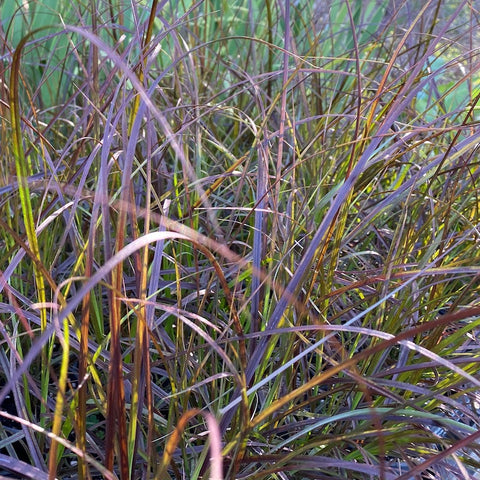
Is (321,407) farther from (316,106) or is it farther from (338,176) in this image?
(316,106)

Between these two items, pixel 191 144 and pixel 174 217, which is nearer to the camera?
pixel 174 217

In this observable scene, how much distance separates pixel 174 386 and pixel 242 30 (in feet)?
4.65

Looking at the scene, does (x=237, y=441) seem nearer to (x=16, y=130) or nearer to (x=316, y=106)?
(x=16, y=130)

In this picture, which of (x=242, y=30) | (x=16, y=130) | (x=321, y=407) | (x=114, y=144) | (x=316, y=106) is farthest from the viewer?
(x=242, y=30)

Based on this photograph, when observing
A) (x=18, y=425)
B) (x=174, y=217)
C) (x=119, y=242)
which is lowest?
(x=18, y=425)

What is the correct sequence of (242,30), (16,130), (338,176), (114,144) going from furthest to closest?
(242,30) < (114,144) < (338,176) < (16,130)

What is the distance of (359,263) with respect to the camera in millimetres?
930

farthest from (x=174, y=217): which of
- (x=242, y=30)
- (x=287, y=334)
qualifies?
(x=242, y=30)

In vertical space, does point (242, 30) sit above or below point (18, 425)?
above

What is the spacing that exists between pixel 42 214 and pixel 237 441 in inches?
13.7

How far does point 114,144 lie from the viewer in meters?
0.99

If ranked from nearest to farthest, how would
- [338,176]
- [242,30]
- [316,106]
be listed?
[338,176]
[316,106]
[242,30]

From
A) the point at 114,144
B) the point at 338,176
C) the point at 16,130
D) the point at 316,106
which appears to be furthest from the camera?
the point at 316,106

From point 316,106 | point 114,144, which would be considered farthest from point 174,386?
point 316,106
